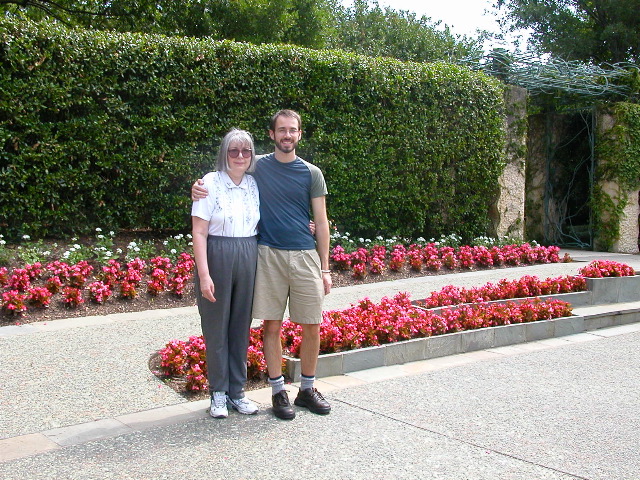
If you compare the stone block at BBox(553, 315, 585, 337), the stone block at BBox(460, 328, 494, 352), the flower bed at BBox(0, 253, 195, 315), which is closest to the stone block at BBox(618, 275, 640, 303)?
the stone block at BBox(553, 315, 585, 337)

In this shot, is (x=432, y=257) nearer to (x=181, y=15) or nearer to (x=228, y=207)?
(x=228, y=207)

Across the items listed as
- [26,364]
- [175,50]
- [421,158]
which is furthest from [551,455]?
[421,158]

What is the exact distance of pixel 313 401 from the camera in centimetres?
430

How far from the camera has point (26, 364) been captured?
196 inches

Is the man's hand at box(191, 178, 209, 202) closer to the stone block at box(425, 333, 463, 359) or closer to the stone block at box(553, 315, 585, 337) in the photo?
the stone block at box(425, 333, 463, 359)

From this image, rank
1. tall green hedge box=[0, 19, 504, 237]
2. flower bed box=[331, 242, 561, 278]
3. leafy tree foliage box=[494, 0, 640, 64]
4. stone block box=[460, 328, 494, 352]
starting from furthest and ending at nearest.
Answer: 1. leafy tree foliage box=[494, 0, 640, 64]
2. flower bed box=[331, 242, 561, 278]
3. tall green hedge box=[0, 19, 504, 237]
4. stone block box=[460, 328, 494, 352]

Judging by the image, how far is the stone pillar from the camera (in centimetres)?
1298

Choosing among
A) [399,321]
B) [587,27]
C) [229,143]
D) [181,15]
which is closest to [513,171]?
[181,15]

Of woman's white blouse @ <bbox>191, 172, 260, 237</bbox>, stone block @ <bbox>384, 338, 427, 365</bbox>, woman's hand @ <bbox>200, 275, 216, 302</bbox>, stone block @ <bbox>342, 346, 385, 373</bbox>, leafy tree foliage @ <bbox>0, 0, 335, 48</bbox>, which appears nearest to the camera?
woman's hand @ <bbox>200, 275, 216, 302</bbox>

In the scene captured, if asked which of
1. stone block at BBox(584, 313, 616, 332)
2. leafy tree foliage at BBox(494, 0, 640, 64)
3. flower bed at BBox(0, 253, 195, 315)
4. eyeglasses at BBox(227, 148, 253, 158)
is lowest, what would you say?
stone block at BBox(584, 313, 616, 332)

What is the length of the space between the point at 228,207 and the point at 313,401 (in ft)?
4.26

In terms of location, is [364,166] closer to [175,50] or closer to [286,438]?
[175,50]

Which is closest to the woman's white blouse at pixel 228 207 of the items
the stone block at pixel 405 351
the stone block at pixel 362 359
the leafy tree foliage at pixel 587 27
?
the stone block at pixel 362 359

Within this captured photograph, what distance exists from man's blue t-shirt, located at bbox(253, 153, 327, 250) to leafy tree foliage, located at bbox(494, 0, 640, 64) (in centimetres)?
1975
